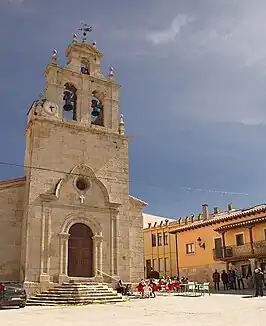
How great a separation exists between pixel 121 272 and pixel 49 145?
7561mm

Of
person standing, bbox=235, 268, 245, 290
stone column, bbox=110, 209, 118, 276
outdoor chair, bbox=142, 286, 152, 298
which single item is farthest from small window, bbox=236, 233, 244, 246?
stone column, bbox=110, 209, 118, 276

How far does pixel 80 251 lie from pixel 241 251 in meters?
13.0

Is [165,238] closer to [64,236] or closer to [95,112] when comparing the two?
[95,112]

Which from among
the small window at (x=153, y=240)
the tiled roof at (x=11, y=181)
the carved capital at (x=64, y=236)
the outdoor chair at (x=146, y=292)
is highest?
the tiled roof at (x=11, y=181)

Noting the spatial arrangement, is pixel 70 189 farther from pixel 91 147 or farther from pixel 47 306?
pixel 47 306

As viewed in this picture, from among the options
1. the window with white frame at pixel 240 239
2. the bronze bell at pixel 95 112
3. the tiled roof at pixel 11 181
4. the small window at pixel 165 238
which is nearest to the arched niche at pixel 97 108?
the bronze bell at pixel 95 112

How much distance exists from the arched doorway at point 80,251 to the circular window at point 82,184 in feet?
6.36

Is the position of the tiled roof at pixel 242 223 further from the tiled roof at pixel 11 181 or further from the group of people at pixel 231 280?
the tiled roof at pixel 11 181

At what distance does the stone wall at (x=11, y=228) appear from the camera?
719 inches

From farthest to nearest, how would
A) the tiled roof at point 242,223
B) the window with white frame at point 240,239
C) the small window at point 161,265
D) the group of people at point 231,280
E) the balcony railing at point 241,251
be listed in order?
the small window at point 161,265
the window with white frame at point 240,239
the tiled roof at point 242,223
the balcony railing at point 241,251
the group of people at point 231,280

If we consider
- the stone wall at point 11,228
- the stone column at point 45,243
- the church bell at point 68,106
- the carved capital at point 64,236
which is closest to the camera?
the stone column at point 45,243

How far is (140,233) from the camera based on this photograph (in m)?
21.8

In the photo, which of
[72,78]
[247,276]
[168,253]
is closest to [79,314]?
[72,78]

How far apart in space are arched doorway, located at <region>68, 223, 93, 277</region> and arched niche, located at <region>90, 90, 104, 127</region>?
6350mm
